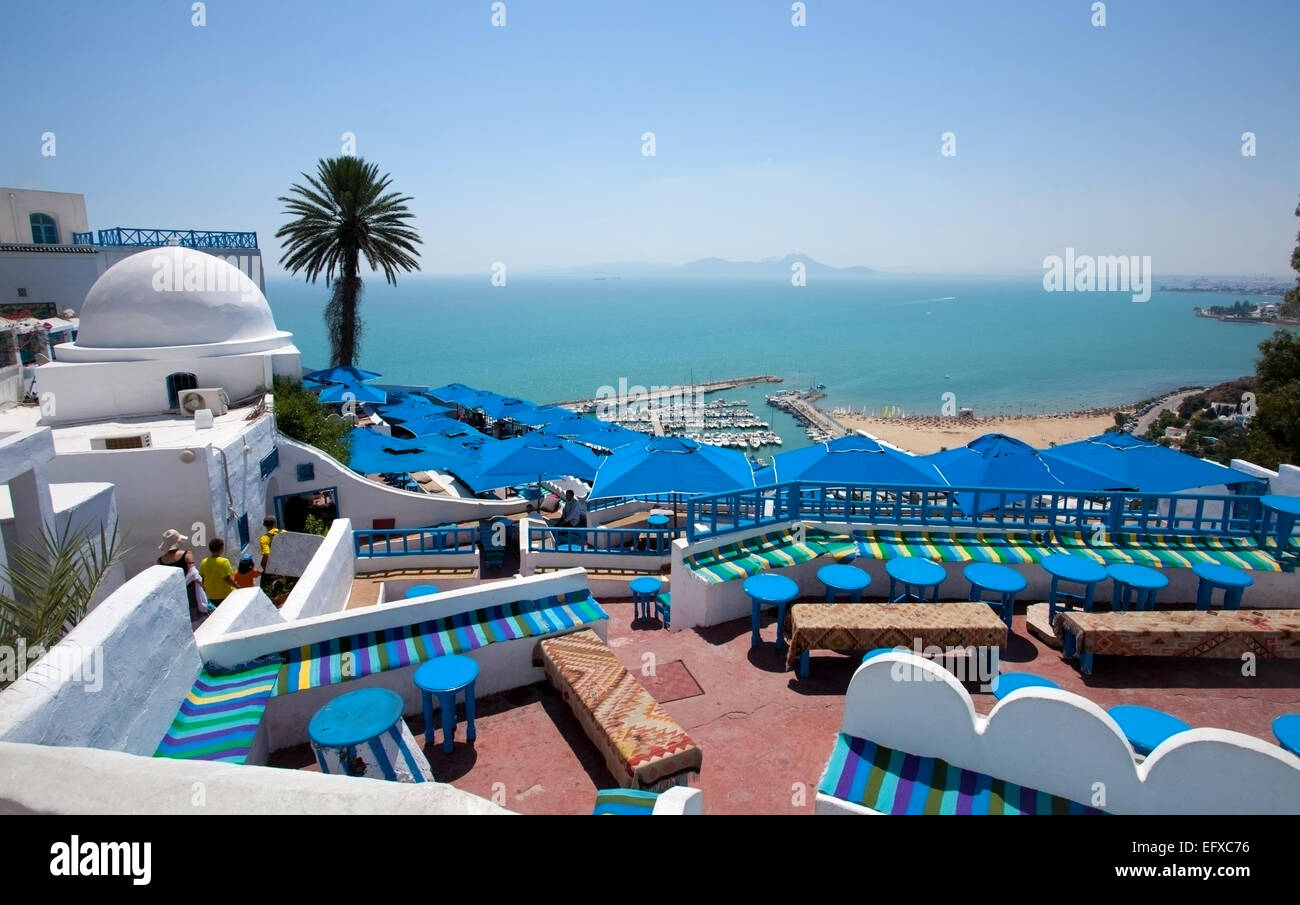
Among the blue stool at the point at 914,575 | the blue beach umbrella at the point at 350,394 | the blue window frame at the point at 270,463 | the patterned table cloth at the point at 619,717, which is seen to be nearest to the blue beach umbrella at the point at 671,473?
the blue stool at the point at 914,575

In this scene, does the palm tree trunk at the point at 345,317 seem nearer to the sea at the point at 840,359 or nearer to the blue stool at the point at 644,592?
the blue stool at the point at 644,592

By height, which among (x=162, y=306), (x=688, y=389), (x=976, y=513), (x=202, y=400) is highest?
(x=162, y=306)

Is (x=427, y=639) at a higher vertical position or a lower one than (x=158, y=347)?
lower

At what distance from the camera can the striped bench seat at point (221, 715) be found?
18.4 ft

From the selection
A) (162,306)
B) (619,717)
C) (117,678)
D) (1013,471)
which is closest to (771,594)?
(619,717)

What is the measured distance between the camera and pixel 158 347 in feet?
53.1

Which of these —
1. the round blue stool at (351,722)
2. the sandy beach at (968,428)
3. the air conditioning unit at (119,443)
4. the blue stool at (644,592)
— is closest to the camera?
the round blue stool at (351,722)

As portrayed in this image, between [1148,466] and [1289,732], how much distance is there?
342 inches

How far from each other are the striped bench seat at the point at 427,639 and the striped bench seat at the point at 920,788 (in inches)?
148

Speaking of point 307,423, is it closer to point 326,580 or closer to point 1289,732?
point 326,580

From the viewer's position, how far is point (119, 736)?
16.7ft
